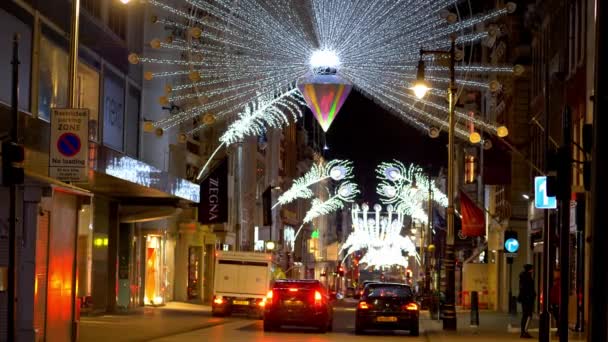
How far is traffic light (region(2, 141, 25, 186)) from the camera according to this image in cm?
1970

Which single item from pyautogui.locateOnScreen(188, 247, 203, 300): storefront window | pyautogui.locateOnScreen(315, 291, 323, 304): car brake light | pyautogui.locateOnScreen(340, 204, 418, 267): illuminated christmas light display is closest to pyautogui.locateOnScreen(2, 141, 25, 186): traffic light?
pyautogui.locateOnScreen(315, 291, 323, 304): car brake light

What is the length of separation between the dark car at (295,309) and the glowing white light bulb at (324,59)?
30.3ft

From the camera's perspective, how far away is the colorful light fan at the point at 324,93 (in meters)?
32.1

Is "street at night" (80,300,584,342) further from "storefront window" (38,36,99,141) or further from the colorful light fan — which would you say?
the colorful light fan

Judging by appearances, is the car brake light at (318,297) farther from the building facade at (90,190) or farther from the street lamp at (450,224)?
the building facade at (90,190)

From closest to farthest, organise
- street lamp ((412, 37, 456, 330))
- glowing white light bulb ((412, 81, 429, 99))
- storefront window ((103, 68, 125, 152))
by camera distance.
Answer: glowing white light bulb ((412, 81, 429, 99)) < street lamp ((412, 37, 456, 330)) < storefront window ((103, 68, 125, 152))

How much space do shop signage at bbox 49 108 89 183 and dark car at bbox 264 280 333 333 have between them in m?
14.3

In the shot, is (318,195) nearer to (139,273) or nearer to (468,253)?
(468,253)

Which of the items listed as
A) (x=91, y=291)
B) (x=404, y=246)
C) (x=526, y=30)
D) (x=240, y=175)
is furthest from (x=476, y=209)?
(x=404, y=246)

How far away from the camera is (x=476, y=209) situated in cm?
5138

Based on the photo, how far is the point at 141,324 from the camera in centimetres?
3434

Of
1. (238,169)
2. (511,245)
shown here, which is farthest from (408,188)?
→ (511,245)

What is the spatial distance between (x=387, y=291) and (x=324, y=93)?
677 centimetres

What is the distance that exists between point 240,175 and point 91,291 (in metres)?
31.4
